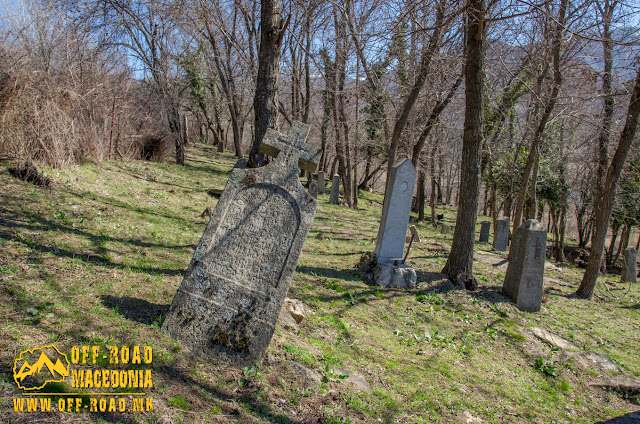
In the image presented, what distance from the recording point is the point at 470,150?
789 centimetres

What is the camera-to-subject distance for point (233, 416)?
307cm

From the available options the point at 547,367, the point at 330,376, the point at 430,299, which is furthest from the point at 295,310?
the point at 547,367

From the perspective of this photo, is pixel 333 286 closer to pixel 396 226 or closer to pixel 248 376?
pixel 396 226

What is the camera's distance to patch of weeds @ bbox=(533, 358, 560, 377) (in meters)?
5.68

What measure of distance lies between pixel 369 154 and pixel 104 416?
76.2 feet

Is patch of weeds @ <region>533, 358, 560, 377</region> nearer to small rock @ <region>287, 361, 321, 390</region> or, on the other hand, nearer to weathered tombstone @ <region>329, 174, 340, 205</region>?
small rock @ <region>287, 361, 321, 390</region>

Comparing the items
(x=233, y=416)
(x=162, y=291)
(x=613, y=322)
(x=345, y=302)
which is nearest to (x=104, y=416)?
(x=233, y=416)

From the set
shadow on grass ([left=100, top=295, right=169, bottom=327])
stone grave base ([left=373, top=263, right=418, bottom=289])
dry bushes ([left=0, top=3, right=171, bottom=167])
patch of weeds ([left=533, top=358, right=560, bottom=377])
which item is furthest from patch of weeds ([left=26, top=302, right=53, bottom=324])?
patch of weeds ([left=533, top=358, right=560, bottom=377])

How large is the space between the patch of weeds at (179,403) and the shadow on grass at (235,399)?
0.77 ft

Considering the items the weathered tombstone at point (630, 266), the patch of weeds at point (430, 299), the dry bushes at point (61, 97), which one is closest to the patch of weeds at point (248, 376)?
the patch of weeds at point (430, 299)

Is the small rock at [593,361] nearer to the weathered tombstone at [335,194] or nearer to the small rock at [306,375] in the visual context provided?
the small rock at [306,375]

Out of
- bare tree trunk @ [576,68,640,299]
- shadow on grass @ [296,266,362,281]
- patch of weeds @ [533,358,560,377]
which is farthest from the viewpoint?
bare tree trunk @ [576,68,640,299]

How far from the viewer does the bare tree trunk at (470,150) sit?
770 centimetres

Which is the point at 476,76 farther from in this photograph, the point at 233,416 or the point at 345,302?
the point at 233,416
